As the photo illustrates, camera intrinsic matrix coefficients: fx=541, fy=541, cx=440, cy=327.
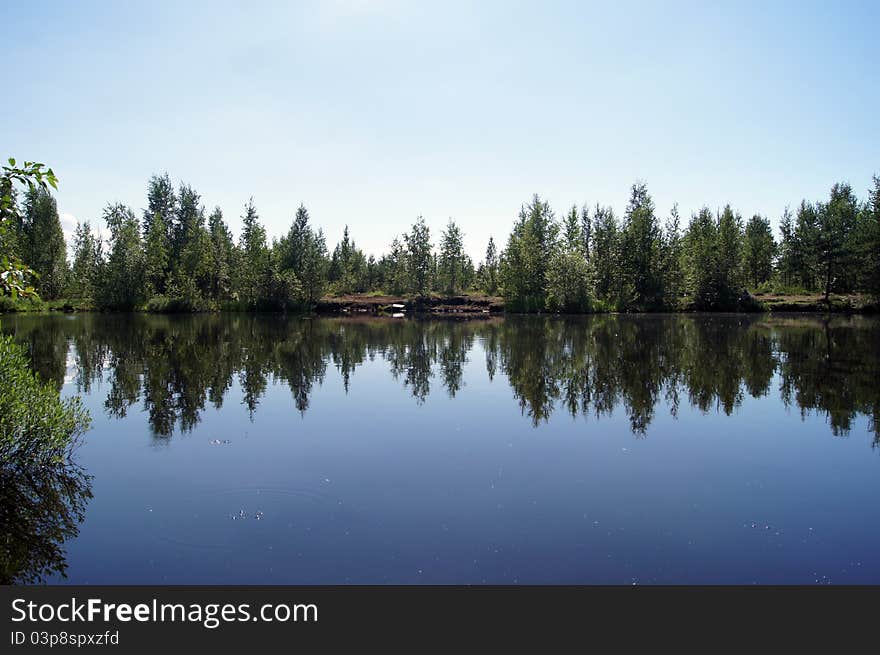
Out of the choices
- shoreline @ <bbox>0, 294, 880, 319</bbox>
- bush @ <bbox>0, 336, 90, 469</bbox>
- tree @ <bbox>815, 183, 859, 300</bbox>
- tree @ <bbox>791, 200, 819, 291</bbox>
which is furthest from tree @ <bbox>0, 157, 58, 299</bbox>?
tree @ <bbox>791, 200, 819, 291</bbox>

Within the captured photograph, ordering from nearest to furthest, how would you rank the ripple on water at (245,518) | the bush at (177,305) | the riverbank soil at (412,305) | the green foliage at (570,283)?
the ripple on water at (245,518), the green foliage at (570,283), the bush at (177,305), the riverbank soil at (412,305)

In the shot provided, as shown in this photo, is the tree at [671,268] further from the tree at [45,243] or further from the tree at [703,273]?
the tree at [45,243]

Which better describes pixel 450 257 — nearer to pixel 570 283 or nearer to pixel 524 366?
pixel 570 283

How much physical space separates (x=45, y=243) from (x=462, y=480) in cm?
9177

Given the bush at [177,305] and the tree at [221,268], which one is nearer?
the bush at [177,305]

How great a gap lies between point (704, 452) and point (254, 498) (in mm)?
9701

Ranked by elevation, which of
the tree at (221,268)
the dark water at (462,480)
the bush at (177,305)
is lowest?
the dark water at (462,480)

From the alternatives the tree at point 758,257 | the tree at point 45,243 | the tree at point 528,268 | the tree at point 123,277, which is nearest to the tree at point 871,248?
the tree at point 758,257

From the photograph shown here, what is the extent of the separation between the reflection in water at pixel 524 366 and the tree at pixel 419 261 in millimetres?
44080

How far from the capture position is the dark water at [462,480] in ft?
23.4
